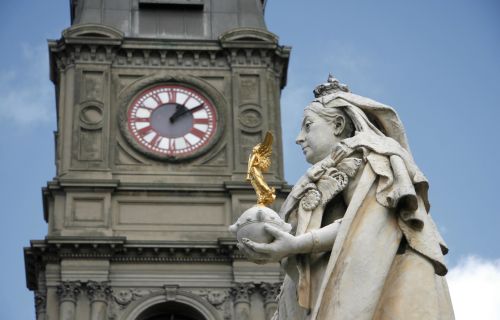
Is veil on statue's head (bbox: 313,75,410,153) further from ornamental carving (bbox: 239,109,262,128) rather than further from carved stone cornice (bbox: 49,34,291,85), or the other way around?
carved stone cornice (bbox: 49,34,291,85)

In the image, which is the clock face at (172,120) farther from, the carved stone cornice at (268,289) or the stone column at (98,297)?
the carved stone cornice at (268,289)

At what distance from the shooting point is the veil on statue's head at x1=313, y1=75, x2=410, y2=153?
18.7ft

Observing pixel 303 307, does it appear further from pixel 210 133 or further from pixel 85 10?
pixel 85 10

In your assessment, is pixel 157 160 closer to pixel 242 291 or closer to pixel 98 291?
pixel 98 291

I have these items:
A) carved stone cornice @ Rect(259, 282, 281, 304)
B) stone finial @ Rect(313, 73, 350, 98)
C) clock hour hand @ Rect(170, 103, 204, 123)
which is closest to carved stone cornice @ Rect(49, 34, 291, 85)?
clock hour hand @ Rect(170, 103, 204, 123)

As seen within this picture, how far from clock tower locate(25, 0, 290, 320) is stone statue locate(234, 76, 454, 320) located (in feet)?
87.3

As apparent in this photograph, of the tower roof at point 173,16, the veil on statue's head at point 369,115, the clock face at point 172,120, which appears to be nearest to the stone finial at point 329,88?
the veil on statue's head at point 369,115

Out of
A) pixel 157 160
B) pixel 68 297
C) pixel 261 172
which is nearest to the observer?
pixel 261 172

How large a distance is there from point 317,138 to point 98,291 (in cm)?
2689

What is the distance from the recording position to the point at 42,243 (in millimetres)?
32688

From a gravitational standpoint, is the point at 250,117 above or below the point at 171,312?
above

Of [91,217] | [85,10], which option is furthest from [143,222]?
[85,10]

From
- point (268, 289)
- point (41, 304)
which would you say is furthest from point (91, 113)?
point (268, 289)

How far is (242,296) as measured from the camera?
106 ft
